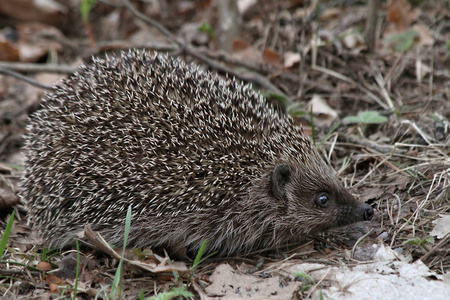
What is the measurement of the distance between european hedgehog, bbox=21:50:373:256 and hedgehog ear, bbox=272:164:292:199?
0.01 m

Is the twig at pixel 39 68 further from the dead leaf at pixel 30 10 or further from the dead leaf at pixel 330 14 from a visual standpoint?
the dead leaf at pixel 330 14

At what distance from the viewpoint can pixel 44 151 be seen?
17.9 ft

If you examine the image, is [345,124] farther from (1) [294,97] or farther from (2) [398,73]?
(2) [398,73]

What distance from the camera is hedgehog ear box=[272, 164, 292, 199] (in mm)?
5426

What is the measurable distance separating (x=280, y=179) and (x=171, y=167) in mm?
1294

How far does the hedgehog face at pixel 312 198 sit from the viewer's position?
17.5 ft

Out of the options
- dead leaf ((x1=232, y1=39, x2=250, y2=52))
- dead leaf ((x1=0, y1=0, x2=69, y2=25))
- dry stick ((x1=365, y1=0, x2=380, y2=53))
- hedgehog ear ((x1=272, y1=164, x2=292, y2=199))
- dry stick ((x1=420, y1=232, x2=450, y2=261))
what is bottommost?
dry stick ((x1=420, y1=232, x2=450, y2=261))

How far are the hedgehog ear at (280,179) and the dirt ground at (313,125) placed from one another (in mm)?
663

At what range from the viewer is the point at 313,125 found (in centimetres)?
655

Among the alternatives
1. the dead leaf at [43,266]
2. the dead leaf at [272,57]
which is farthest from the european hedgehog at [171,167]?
the dead leaf at [272,57]

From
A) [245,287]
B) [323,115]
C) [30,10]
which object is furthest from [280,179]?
[30,10]

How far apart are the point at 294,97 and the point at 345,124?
3.93 feet

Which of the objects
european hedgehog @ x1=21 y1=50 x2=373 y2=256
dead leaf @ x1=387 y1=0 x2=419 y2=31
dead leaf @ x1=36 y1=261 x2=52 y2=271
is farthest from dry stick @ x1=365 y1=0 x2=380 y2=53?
dead leaf @ x1=36 y1=261 x2=52 y2=271

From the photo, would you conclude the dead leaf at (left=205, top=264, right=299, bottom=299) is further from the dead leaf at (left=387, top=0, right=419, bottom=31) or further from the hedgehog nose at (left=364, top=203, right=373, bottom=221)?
the dead leaf at (left=387, top=0, right=419, bottom=31)
